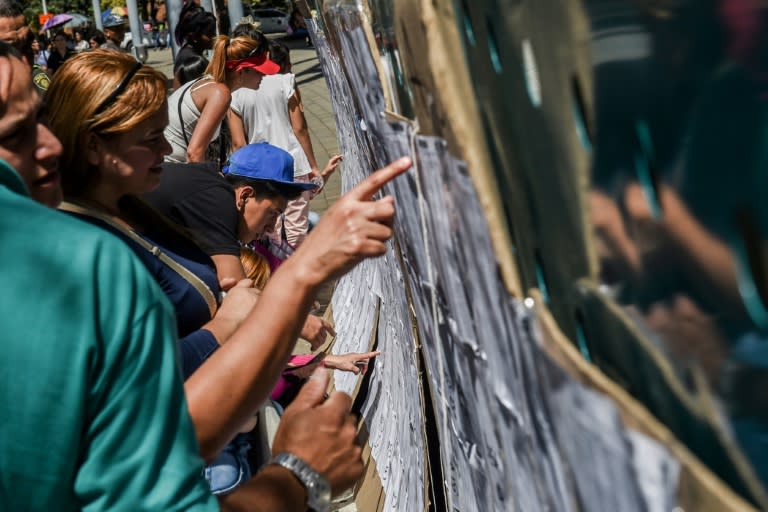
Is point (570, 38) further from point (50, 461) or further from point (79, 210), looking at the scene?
point (79, 210)

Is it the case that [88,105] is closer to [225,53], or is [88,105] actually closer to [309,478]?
[309,478]

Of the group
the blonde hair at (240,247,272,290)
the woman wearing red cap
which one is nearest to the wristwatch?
the blonde hair at (240,247,272,290)

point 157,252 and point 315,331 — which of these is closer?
point 157,252

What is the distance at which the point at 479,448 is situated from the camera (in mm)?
1406

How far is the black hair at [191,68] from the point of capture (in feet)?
16.4

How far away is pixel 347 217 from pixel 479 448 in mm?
417

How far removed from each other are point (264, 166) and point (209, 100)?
50.6 inches

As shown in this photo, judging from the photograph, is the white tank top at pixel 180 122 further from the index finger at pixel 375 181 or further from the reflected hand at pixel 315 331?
the index finger at pixel 375 181

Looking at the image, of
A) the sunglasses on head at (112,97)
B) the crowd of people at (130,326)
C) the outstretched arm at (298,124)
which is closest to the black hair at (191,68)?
the outstretched arm at (298,124)

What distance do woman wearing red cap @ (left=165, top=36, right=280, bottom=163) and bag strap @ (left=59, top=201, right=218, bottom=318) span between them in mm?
2067

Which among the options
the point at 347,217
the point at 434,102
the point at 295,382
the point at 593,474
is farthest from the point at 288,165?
the point at 593,474

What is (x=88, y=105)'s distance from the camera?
2082mm

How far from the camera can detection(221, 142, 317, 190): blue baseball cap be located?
10.1 ft

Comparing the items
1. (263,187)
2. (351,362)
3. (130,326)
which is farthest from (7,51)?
(263,187)
